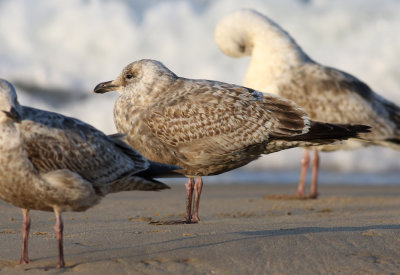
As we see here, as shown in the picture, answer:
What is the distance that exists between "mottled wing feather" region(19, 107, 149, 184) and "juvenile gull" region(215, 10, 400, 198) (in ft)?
16.3

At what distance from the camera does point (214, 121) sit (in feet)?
20.8

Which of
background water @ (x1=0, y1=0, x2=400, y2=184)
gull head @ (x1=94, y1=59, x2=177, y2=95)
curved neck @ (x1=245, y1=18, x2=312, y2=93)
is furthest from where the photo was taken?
background water @ (x1=0, y1=0, x2=400, y2=184)

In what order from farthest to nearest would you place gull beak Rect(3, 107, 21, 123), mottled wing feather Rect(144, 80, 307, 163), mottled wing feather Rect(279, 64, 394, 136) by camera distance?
mottled wing feather Rect(279, 64, 394, 136)
mottled wing feather Rect(144, 80, 307, 163)
gull beak Rect(3, 107, 21, 123)

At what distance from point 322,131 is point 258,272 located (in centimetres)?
261

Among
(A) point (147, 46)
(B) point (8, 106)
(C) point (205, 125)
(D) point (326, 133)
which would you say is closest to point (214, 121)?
(C) point (205, 125)

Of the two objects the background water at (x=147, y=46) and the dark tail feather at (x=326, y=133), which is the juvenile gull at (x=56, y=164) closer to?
the dark tail feather at (x=326, y=133)

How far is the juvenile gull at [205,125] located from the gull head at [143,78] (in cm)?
1

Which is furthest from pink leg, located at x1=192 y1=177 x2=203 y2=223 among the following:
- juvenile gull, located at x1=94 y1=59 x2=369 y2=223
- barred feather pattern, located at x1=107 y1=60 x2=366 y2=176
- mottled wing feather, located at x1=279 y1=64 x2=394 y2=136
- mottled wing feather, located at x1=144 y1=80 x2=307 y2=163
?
mottled wing feather, located at x1=279 y1=64 x2=394 y2=136

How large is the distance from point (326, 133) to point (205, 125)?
1170 mm

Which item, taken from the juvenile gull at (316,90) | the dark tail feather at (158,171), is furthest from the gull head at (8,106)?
the juvenile gull at (316,90)

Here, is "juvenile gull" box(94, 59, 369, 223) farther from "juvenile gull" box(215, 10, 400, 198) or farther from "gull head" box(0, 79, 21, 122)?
"juvenile gull" box(215, 10, 400, 198)

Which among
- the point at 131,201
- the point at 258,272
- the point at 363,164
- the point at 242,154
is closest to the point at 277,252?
the point at 258,272

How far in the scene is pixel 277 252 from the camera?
466 centimetres

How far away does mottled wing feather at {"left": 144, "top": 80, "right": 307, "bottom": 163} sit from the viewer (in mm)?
6266
